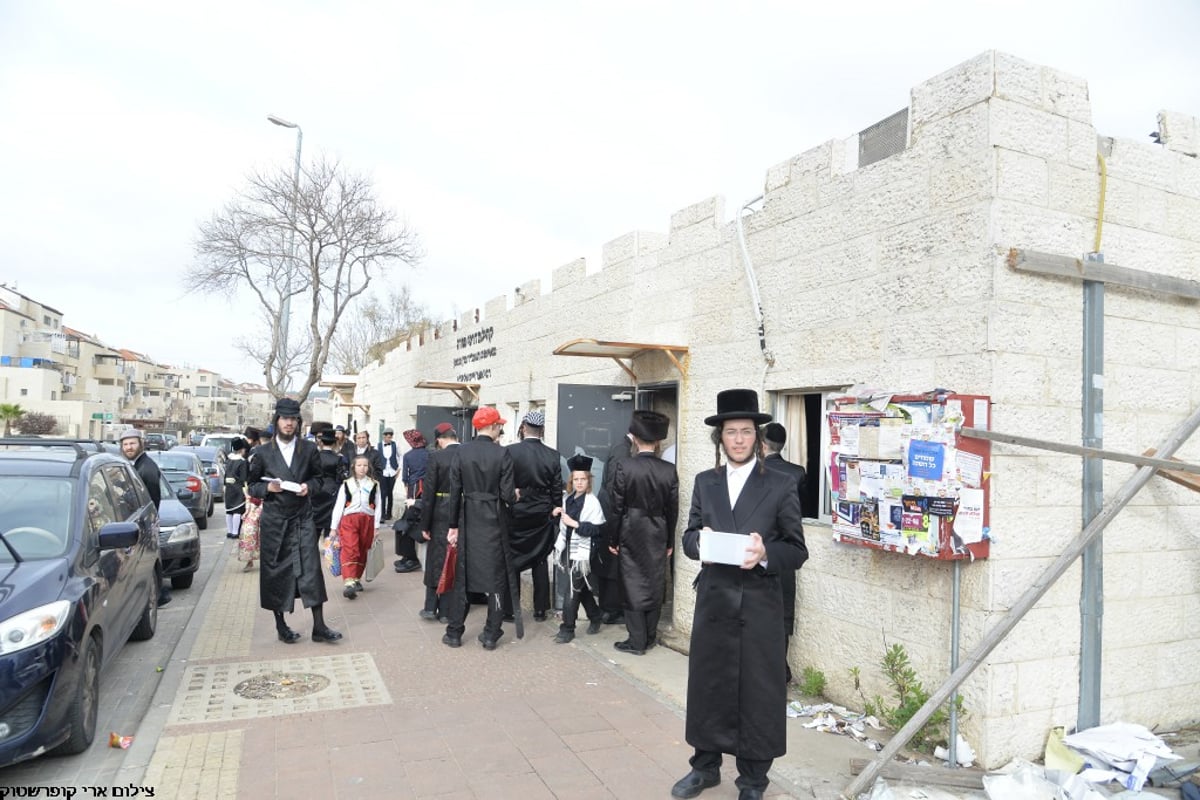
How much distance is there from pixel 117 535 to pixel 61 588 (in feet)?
2.13

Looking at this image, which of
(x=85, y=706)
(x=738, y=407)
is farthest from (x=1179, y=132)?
(x=85, y=706)

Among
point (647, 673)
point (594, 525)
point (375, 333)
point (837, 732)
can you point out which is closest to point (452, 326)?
point (594, 525)

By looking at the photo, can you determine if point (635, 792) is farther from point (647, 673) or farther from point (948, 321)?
point (948, 321)

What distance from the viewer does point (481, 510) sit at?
6.59 metres

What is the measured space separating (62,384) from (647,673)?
77652 millimetres

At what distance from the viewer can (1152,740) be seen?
437cm

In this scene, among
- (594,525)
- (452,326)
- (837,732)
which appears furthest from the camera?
(452,326)

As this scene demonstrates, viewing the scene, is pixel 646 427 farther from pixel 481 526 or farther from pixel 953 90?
pixel 953 90

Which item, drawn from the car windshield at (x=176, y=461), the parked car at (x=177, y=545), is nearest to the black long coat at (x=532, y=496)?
the parked car at (x=177, y=545)

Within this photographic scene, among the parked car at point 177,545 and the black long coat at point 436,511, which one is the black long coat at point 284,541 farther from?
the parked car at point 177,545

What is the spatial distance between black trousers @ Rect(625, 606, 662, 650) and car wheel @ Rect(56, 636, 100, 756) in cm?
361

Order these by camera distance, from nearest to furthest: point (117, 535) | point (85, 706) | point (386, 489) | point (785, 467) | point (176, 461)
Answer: point (85, 706) → point (117, 535) → point (785, 467) → point (386, 489) → point (176, 461)

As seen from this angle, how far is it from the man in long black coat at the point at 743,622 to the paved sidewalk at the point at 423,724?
0.39 meters

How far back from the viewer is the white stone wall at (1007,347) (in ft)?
13.9
